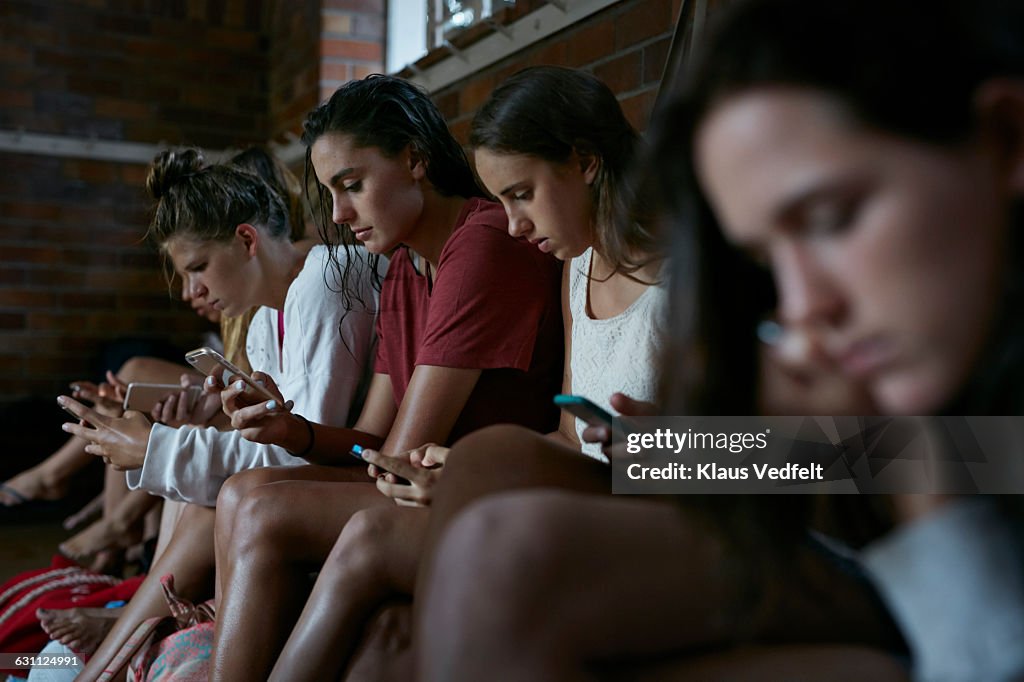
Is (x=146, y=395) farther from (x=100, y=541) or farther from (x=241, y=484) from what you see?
(x=241, y=484)

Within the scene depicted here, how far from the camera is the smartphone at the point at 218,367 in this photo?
5.36 ft

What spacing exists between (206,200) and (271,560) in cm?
100

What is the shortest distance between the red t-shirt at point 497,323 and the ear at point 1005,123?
985mm

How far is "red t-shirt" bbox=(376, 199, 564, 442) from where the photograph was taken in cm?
148

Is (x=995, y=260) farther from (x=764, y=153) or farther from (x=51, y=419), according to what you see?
(x=51, y=419)

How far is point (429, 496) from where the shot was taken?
3.94 ft

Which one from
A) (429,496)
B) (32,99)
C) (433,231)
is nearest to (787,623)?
(429,496)

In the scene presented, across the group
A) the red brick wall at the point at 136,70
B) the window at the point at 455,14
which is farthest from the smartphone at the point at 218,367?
the red brick wall at the point at 136,70

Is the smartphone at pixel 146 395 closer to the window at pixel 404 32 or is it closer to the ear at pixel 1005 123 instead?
the window at pixel 404 32

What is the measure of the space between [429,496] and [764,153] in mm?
735

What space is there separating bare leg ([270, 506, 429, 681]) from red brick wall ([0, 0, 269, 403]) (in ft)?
10.5

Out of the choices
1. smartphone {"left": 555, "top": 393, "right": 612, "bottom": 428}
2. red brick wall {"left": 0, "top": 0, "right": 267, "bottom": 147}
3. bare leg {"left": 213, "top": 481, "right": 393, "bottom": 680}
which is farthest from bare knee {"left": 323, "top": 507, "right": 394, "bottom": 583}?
red brick wall {"left": 0, "top": 0, "right": 267, "bottom": 147}

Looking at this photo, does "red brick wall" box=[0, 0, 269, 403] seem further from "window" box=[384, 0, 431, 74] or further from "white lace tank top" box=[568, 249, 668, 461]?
Result: "white lace tank top" box=[568, 249, 668, 461]

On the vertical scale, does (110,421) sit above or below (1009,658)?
below
